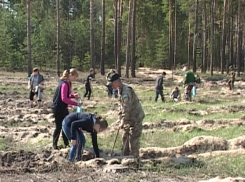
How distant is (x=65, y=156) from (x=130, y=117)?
1.52 meters

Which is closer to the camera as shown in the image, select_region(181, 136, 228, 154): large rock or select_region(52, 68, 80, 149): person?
select_region(52, 68, 80, 149): person

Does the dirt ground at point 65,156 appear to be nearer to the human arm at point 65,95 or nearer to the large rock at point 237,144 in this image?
the large rock at point 237,144

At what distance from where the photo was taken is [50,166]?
→ 7.01 metres

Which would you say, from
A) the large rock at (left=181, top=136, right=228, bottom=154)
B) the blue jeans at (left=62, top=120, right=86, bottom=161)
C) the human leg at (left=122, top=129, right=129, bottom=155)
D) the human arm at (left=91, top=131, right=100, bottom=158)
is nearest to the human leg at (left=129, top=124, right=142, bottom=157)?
the human leg at (left=122, top=129, right=129, bottom=155)

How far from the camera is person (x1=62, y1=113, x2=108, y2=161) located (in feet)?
23.9

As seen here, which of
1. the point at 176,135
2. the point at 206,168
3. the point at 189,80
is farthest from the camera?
the point at 189,80

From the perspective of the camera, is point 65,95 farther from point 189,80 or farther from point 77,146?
point 189,80

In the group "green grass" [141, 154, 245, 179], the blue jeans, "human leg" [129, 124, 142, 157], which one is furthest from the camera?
"human leg" [129, 124, 142, 157]

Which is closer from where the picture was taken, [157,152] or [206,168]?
[206,168]

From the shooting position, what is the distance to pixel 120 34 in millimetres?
36531

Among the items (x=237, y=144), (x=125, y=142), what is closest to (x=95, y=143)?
(x=125, y=142)

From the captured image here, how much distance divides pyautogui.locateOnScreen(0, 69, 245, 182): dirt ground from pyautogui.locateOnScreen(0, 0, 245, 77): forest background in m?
23.4

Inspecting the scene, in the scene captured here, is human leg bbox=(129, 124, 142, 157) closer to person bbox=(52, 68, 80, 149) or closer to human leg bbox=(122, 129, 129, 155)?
human leg bbox=(122, 129, 129, 155)

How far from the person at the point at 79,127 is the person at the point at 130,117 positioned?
49 centimetres
